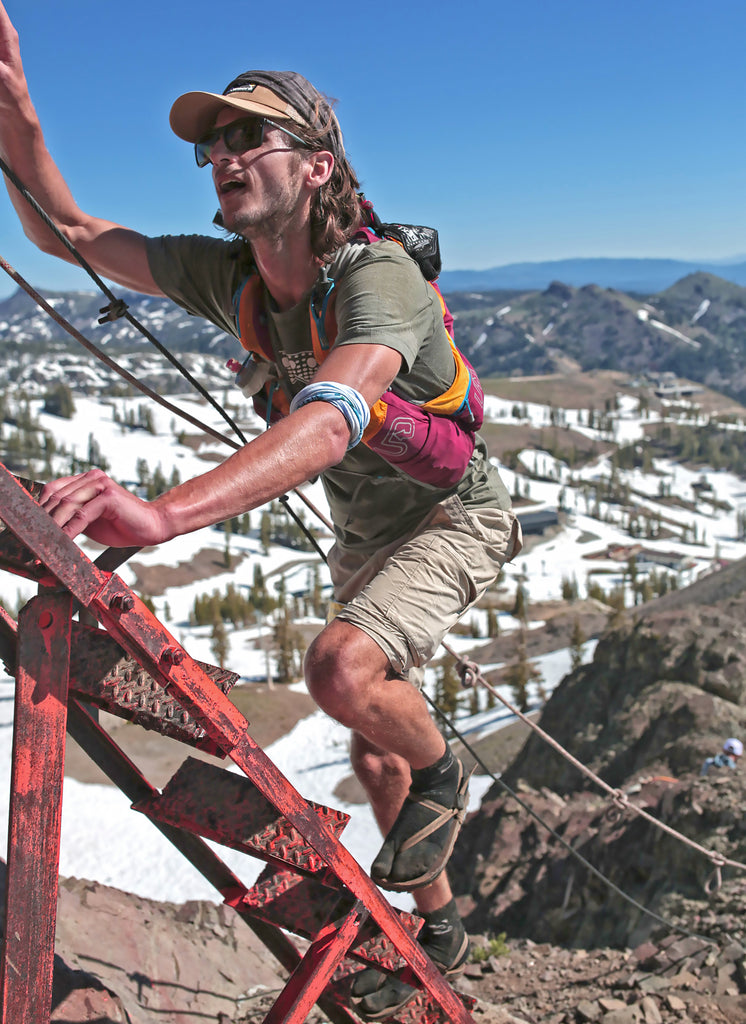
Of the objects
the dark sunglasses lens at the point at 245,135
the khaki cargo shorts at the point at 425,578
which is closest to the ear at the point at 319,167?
the dark sunglasses lens at the point at 245,135

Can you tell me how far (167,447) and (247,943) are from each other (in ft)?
640

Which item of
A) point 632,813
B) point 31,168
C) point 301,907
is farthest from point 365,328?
point 632,813

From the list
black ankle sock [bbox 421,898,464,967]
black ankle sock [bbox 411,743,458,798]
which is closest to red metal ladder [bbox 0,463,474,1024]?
black ankle sock [bbox 421,898,464,967]

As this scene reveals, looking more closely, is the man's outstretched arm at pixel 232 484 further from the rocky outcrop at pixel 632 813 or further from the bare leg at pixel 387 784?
the rocky outcrop at pixel 632 813

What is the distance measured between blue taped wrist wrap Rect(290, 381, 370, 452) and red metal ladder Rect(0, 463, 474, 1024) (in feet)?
3.02

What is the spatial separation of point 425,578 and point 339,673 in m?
0.78

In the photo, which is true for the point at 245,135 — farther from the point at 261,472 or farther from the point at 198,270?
the point at 261,472

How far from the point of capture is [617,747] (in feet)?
64.4

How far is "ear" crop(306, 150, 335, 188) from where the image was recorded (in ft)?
13.4

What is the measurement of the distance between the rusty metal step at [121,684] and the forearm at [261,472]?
100cm

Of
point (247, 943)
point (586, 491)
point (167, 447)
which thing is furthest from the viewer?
point (167, 447)

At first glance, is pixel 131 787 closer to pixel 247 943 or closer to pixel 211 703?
pixel 211 703

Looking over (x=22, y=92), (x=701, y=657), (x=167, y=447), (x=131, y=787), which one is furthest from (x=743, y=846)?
(x=167, y=447)

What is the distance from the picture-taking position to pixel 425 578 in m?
4.45
